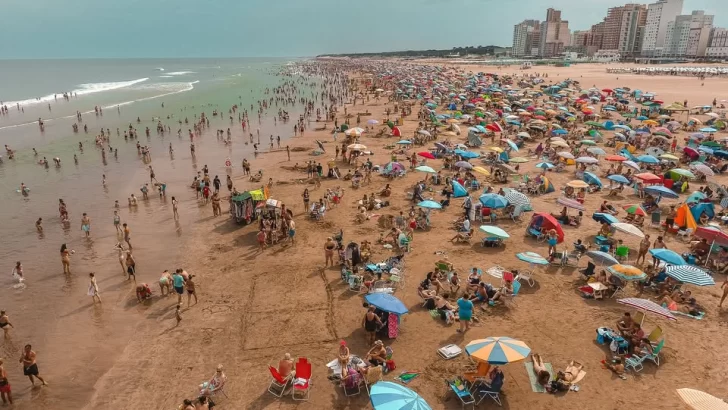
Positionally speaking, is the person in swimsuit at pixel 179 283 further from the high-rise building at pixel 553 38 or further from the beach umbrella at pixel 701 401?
the high-rise building at pixel 553 38

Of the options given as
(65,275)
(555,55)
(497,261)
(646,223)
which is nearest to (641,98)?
(646,223)

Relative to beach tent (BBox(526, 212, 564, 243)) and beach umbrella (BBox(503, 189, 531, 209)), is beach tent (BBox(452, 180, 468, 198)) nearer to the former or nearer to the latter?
beach umbrella (BBox(503, 189, 531, 209))

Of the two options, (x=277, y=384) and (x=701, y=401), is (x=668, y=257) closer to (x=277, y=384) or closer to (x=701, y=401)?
(x=701, y=401)

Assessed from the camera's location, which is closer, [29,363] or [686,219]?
[29,363]

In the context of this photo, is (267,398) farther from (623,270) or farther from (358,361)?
(623,270)

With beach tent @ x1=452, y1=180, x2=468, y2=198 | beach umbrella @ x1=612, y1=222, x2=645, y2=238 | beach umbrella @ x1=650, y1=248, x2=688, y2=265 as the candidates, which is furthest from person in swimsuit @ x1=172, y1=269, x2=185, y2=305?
beach umbrella @ x1=612, y1=222, x2=645, y2=238

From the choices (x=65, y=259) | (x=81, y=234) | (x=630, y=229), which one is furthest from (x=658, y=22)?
(x=65, y=259)

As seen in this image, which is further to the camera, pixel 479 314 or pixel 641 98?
pixel 641 98
